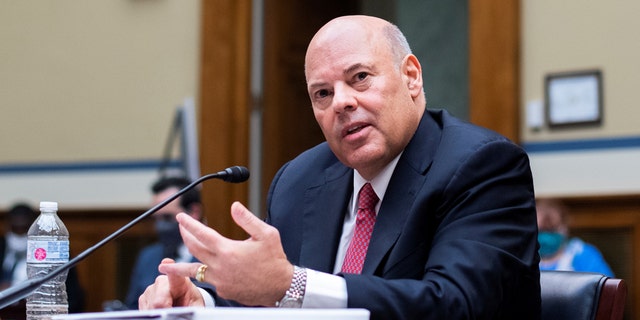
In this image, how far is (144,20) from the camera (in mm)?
7074

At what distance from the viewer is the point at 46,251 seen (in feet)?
7.96

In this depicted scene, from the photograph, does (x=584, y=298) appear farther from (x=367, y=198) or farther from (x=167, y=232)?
(x=167, y=232)

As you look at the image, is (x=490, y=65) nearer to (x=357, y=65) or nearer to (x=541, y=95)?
(x=541, y=95)

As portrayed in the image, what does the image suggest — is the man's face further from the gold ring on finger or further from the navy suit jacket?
the gold ring on finger

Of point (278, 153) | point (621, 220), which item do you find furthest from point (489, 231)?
point (278, 153)

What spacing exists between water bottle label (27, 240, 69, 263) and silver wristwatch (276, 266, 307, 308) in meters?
0.81

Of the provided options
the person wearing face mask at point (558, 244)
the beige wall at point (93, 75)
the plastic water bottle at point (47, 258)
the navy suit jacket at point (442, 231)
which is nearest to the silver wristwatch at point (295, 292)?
the navy suit jacket at point (442, 231)

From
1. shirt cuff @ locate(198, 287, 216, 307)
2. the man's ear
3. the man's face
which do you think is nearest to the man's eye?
the man's face

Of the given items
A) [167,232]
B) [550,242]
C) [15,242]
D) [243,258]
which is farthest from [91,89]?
[243,258]

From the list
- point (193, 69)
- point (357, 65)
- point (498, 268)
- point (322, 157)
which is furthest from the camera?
point (193, 69)

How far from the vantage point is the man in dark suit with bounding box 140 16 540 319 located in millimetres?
1827

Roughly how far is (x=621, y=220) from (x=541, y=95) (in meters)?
0.77

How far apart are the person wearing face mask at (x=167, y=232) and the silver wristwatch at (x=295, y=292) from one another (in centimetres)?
353

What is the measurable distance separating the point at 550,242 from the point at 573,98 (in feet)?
2.55
